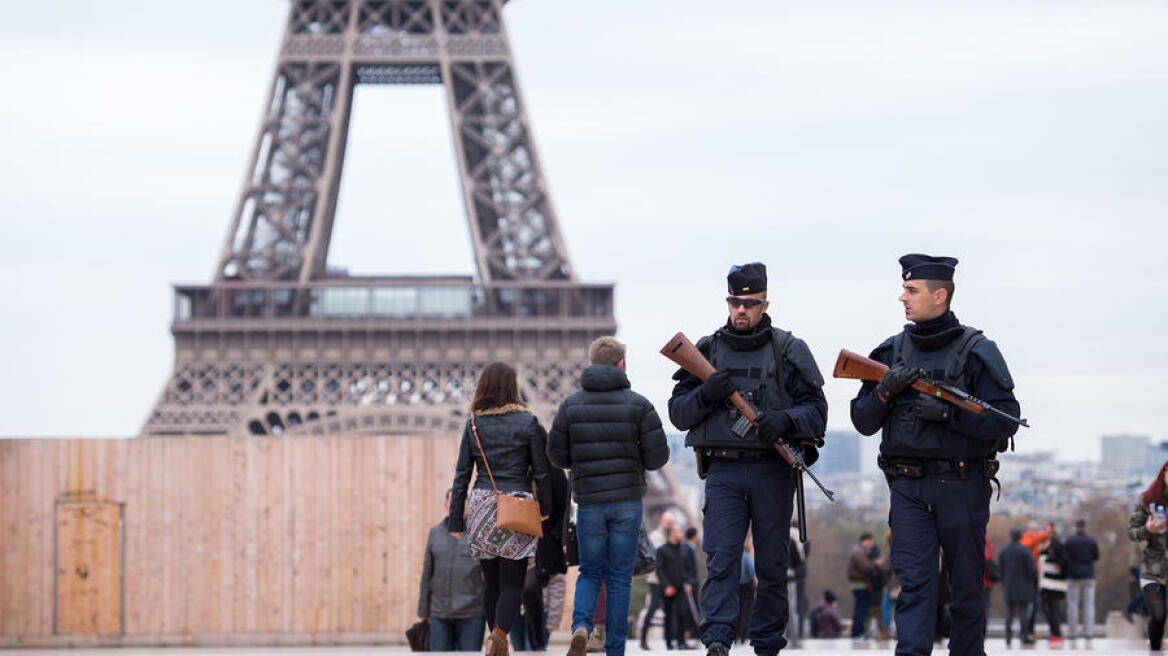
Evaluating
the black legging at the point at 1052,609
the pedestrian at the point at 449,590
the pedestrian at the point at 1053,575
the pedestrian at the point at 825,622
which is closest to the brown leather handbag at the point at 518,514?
the pedestrian at the point at 449,590

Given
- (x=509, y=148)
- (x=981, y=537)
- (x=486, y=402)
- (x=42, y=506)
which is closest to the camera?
(x=981, y=537)

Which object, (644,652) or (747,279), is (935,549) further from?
(644,652)

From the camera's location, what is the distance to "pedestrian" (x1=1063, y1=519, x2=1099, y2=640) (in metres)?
19.2

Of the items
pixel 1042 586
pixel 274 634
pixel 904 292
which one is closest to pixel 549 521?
pixel 904 292

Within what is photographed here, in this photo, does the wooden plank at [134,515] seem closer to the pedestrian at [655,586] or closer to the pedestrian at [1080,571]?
the pedestrian at [655,586]

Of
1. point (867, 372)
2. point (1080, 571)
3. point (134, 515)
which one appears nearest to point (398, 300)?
point (1080, 571)

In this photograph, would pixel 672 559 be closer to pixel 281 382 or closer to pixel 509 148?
pixel 281 382

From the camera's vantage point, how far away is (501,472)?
971 cm

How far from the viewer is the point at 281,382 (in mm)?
40562

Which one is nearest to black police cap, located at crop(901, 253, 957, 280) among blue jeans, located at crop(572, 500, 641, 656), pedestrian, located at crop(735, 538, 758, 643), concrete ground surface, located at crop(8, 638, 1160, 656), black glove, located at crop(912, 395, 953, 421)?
black glove, located at crop(912, 395, 953, 421)

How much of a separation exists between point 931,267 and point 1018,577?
11.5 m

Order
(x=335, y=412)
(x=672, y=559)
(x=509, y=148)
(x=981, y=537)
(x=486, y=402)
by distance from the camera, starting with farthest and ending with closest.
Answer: (x=509, y=148), (x=335, y=412), (x=672, y=559), (x=486, y=402), (x=981, y=537)

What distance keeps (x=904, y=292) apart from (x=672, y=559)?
980 centimetres

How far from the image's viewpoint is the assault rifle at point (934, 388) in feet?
25.7
